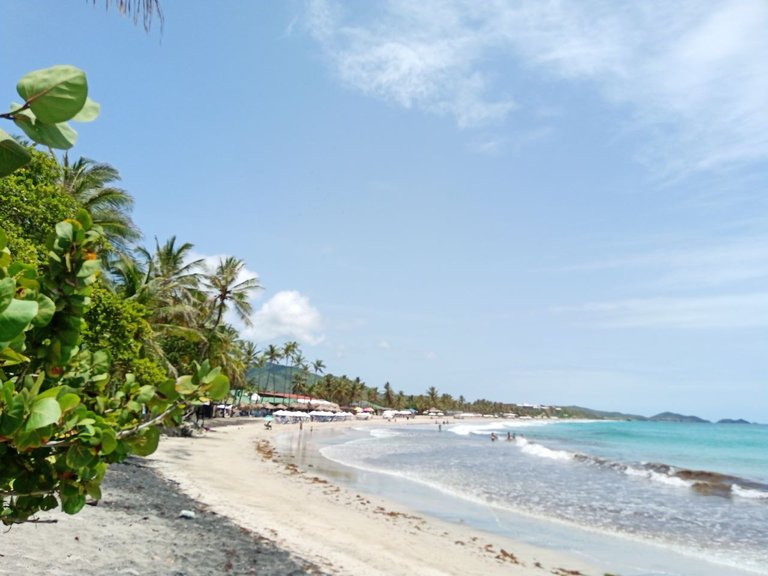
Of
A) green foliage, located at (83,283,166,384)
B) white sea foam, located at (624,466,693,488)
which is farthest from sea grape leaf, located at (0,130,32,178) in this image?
white sea foam, located at (624,466,693,488)

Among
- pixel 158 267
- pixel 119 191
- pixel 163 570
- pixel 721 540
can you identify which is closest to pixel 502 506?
pixel 721 540

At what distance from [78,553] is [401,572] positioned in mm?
4968

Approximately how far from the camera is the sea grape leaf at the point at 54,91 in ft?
3.77

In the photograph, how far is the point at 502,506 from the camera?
56.7ft

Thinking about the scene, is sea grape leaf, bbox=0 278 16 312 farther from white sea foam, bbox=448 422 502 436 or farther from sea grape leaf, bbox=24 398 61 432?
white sea foam, bbox=448 422 502 436

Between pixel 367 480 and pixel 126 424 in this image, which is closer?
pixel 126 424

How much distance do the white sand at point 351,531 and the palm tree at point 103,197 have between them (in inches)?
311

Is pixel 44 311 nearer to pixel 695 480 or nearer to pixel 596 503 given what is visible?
pixel 596 503

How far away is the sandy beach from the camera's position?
6.91 meters

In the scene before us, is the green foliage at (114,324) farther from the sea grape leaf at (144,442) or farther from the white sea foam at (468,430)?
Result: the white sea foam at (468,430)

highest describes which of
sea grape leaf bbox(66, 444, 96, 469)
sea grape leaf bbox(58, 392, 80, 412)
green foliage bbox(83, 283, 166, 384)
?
green foliage bbox(83, 283, 166, 384)

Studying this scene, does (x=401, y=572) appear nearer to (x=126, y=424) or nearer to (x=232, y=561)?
(x=232, y=561)

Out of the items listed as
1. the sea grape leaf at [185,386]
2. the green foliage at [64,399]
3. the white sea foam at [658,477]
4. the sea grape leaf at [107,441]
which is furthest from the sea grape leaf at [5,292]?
the white sea foam at [658,477]

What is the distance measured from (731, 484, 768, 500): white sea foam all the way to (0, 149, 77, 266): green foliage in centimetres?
2752
